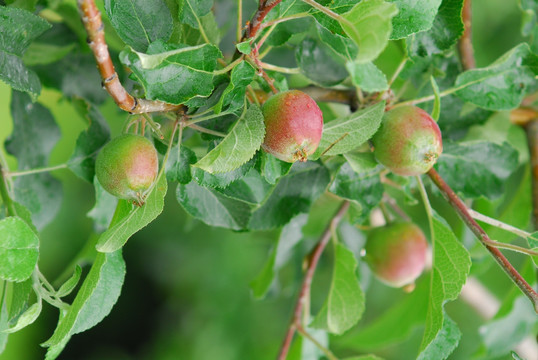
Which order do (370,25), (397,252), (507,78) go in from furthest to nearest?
(397,252) → (507,78) → (370,25)

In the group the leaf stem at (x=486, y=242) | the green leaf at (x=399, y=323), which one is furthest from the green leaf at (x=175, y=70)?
the green leaf at (x=399, y=323)

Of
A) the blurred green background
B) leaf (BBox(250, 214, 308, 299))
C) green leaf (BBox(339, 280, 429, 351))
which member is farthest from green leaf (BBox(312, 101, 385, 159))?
the blurred green background

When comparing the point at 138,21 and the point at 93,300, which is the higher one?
the point at 138,21

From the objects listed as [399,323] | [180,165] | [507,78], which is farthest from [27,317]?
[399,323]

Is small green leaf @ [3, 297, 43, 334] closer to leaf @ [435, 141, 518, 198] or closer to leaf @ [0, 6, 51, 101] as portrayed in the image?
leaf @ [0, 6, 51, 101]

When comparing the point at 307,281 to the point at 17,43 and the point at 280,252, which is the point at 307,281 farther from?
the point at 17,43

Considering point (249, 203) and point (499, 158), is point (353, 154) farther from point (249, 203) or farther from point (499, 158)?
Answer: point (499, 158)

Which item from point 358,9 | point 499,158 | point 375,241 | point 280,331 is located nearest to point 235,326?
point 280,331
